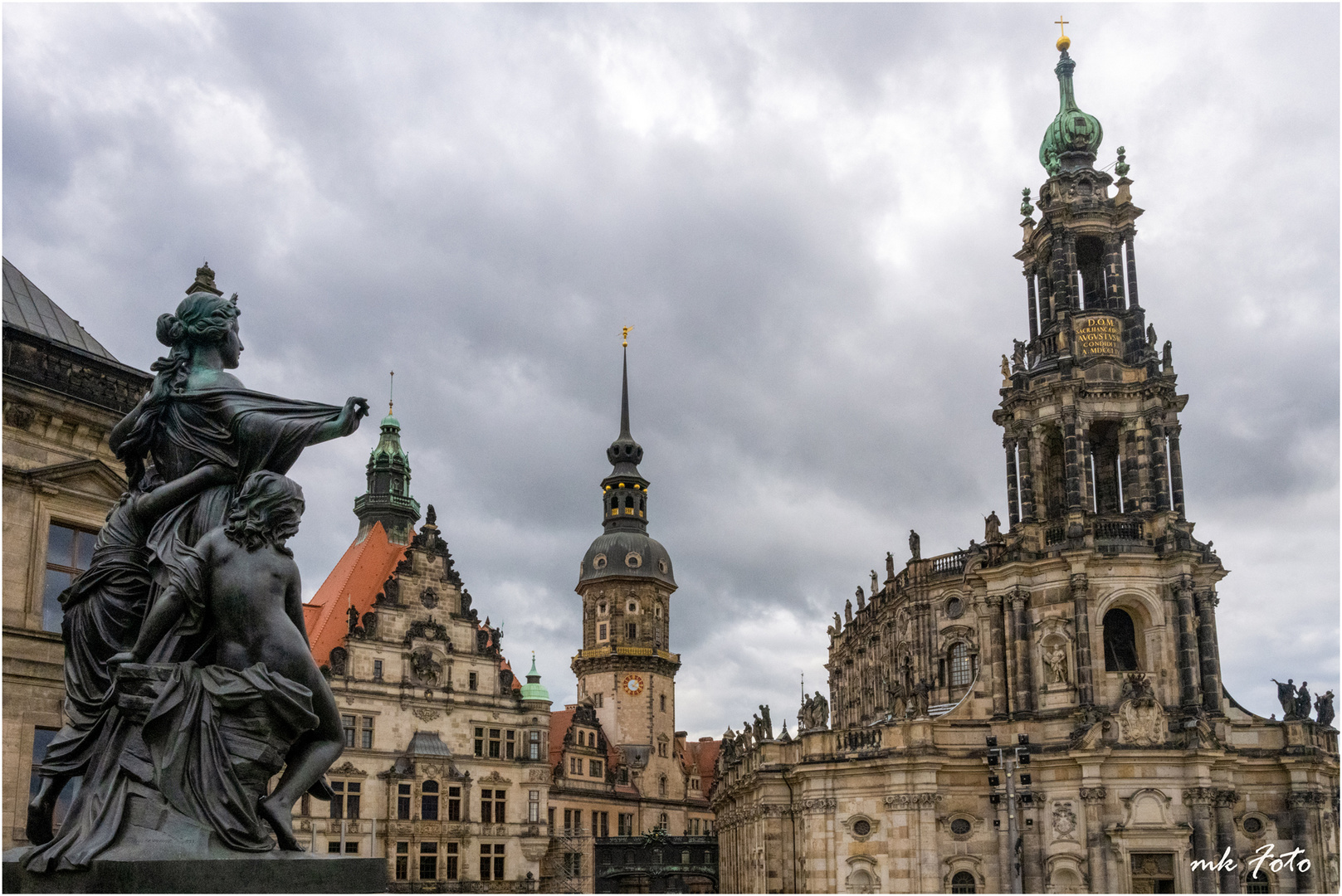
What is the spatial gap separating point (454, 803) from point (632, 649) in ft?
100

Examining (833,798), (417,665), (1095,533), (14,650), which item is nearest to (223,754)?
(14,650)

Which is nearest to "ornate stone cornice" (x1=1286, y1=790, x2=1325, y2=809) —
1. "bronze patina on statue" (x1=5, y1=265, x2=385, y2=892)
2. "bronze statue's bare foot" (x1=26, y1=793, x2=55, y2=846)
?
"bronze patina on statue" (x1=5, y1=265, x2=385, y2=892)

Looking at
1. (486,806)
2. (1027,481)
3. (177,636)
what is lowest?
(486,806)

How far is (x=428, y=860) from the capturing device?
54.2m

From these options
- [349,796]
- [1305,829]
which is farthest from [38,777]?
[1305,829]

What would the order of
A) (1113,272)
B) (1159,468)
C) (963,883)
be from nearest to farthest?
1. (963,883)
2. (1159,468)
3. (1113,272)

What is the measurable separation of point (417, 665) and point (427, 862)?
8.35m

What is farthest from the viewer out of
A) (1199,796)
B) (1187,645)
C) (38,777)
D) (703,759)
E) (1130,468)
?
(703,759)

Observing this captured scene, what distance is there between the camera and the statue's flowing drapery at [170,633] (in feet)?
24.0

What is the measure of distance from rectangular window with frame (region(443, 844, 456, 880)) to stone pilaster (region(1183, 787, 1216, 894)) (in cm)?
2961

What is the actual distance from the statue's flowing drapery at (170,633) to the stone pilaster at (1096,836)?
136 ft

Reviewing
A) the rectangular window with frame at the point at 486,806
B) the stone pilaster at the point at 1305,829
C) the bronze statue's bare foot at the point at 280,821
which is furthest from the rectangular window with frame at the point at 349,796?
the bronze statue's bare foot at the point at 280,821

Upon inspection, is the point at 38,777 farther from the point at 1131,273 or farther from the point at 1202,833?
the point at 1131,273

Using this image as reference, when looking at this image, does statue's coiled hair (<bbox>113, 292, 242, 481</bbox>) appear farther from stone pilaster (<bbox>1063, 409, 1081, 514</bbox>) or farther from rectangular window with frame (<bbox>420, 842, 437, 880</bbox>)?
rectangular window with frame (<bbox>420, 842, 437, 880</bbox>)
